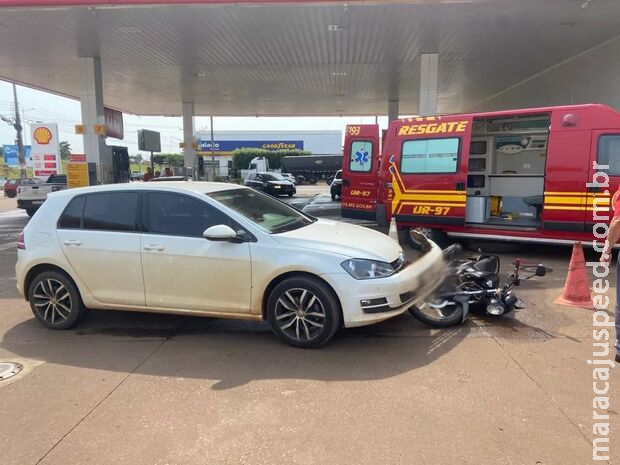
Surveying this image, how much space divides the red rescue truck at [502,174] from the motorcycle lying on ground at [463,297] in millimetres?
3255

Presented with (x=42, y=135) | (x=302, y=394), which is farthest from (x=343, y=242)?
(x=42, y=135)

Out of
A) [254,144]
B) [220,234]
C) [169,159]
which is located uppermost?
[254,144]

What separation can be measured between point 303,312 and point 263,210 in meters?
1.36

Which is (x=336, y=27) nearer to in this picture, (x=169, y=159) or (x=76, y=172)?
(x=76, y=172)

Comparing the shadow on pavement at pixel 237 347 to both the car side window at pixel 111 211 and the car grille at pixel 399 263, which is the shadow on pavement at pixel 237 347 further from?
the car side window at pixel 111 211

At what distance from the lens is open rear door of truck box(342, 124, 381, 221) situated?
41.9ft

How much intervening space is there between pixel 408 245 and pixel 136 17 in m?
8.63

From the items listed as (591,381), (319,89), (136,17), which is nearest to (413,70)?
(319,89)

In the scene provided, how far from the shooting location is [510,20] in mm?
12414

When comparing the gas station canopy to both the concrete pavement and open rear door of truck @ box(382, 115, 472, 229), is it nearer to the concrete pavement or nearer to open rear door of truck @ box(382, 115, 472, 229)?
open rear door of truck @ box(382, 115, 472, 229)

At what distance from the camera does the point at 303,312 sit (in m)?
4.65

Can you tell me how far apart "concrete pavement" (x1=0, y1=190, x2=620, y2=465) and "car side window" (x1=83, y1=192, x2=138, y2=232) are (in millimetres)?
1178

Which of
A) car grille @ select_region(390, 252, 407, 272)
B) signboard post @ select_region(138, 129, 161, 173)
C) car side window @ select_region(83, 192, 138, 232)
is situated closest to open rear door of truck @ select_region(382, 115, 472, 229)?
car grille @ select_region(390, 252, 407, 272)

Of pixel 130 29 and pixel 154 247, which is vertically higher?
pixel 130 29
